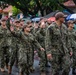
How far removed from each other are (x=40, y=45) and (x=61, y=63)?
8.92 feet

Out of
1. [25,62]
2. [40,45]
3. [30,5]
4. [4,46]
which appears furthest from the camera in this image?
[30,5]

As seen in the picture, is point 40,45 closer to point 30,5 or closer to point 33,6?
point 30,5

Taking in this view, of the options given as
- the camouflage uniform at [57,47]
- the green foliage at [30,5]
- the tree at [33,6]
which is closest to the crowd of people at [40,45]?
the camouflage uniform at [57,47]

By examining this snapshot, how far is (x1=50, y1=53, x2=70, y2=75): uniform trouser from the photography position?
8674 mm

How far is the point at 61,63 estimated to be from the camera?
877 centimetres

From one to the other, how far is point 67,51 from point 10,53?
3.60 m

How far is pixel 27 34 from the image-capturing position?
34.1 ft

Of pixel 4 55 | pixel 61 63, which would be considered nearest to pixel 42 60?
pixel 4 55

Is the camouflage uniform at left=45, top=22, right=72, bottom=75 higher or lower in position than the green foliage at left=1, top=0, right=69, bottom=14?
lower

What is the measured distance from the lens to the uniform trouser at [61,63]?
867 centimetres

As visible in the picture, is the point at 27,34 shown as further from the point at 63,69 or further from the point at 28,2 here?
the point at 28,2

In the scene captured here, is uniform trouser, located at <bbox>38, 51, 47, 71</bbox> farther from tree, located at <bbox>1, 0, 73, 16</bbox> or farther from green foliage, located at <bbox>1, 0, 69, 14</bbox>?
green foliage, located at <bbox>1, 0, 69, 14</bbox>

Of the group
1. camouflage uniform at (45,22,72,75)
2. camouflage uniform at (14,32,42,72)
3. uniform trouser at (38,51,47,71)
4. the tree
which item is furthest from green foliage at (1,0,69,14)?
camouflage uniform at (45,22,72,75)

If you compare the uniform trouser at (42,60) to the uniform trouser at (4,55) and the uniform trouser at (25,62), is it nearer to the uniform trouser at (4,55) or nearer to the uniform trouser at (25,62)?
the uniform trouser at (4,55)
